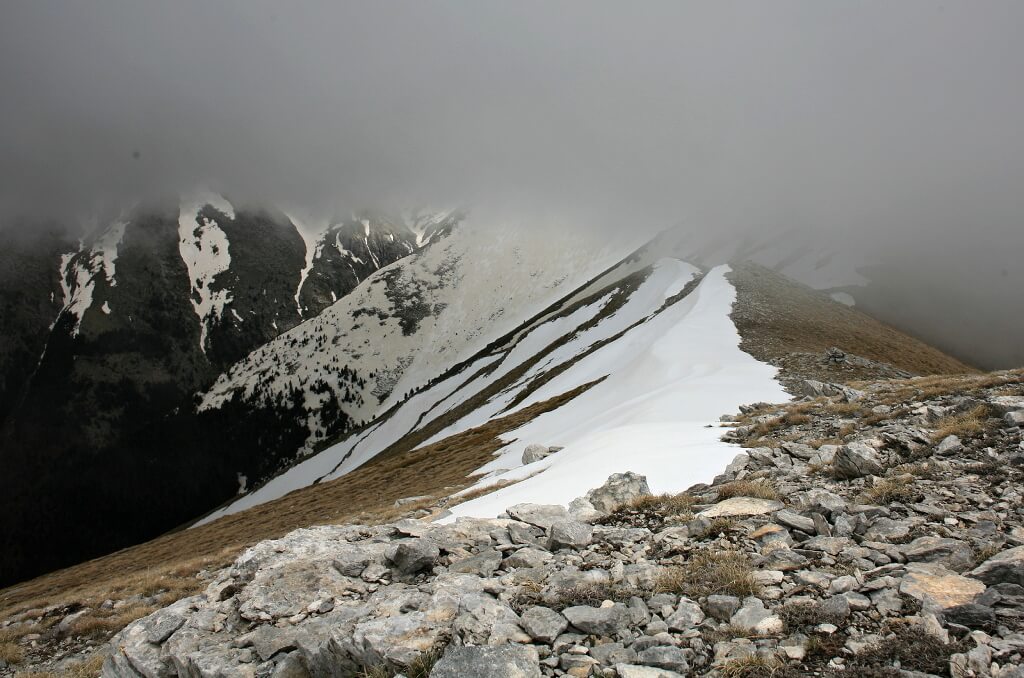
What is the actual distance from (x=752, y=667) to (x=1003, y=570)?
3044 mm

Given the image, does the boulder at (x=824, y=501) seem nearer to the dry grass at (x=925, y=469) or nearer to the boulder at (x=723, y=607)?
the dry grass at (x=925, y=469)

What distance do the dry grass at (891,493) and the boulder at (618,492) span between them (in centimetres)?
403

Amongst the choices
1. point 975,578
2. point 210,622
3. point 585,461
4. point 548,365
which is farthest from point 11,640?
point 548,365

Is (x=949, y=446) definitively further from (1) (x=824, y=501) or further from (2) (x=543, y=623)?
(2) (x=543, y=623)

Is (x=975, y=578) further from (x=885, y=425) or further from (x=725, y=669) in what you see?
(x=885, y=425)

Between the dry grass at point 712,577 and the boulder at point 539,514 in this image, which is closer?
the dry grass at point 712,577

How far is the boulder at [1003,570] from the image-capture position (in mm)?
5020

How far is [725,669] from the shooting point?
4.38 metres

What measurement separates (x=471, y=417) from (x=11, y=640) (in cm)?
5526

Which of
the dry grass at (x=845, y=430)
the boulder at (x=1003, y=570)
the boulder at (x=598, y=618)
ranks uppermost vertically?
the boulder at (x=598, y=618)

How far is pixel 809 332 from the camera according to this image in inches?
2060

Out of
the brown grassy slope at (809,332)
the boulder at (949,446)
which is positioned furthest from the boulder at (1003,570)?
the brown grassy slope at (809,332)

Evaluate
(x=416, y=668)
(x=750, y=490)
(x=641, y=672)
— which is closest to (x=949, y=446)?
(x=750, y=490)

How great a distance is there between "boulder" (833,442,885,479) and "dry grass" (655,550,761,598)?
4.96 m
